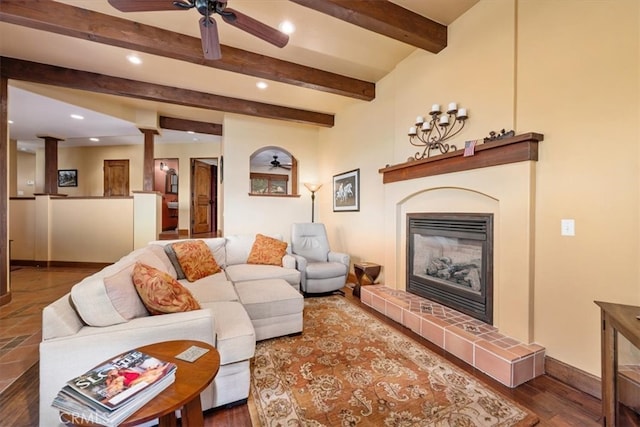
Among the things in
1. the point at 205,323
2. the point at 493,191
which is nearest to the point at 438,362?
the point at 493,191

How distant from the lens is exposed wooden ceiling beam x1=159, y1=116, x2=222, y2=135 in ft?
17.5

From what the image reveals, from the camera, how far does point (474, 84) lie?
2459mm

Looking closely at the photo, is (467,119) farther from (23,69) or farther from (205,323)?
(23,69)

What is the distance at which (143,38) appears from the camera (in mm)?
2539

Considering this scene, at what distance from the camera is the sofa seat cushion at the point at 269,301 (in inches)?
93.0

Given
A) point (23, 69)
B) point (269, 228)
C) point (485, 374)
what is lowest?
point (485, 374)

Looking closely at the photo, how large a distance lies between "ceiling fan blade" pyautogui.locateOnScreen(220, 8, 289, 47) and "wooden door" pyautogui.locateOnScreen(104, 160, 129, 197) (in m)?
6.45

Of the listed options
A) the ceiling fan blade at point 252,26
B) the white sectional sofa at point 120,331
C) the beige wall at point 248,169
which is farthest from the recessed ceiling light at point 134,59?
the white sectional sofa at point 120,331

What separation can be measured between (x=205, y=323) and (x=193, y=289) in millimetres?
1202

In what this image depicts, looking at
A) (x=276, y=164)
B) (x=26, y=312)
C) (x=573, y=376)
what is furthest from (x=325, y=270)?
(x=276, y=164)

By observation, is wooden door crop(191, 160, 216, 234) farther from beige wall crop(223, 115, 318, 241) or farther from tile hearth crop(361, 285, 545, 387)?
tile hearth crop(361, 285, 545, 387)

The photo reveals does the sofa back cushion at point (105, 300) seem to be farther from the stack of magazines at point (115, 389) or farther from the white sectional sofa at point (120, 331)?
the stack of magazines at point (115, 389)

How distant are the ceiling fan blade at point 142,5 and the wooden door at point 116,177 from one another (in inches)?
243

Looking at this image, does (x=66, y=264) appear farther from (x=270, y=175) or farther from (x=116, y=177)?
(x=270, y=175)
